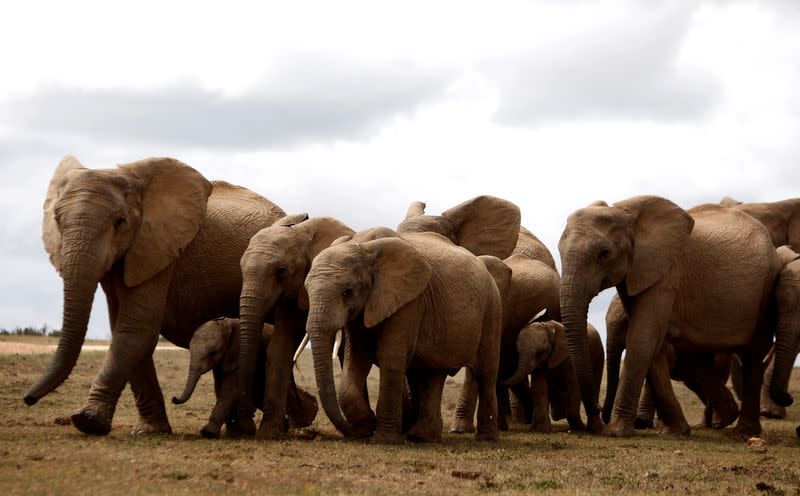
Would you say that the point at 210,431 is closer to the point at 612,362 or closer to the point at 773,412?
the point at 612,362

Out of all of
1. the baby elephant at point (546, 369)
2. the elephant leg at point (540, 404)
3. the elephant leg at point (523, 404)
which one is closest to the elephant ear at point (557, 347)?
the baby elephant at point (546, 369)

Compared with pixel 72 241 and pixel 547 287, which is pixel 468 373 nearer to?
pixel 547 287

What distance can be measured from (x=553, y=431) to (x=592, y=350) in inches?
71.3

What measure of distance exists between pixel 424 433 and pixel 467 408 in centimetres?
319

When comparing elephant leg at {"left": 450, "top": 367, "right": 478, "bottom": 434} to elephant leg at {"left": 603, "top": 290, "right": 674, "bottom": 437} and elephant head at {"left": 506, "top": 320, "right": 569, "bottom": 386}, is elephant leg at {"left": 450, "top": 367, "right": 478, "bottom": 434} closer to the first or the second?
elephant head at {"left": 506, "top": 320, "right": 569, "bottom": 386}

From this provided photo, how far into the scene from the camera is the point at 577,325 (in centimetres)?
1834

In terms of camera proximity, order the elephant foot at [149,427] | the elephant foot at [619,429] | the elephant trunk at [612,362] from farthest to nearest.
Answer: the elephant trunk at [612,362], the elephant foot at [619,429], the elephant foot at [149,427]

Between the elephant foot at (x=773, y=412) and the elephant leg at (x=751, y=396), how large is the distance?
4.64m

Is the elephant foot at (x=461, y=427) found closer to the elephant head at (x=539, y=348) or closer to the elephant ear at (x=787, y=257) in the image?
the elephant head at (x=539, y=348)

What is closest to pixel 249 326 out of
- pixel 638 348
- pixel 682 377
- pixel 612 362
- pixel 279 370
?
pixel 279 370

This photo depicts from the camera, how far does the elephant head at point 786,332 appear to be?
19.6 m

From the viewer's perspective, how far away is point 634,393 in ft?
61.5

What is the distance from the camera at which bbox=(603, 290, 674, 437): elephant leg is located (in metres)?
18.7

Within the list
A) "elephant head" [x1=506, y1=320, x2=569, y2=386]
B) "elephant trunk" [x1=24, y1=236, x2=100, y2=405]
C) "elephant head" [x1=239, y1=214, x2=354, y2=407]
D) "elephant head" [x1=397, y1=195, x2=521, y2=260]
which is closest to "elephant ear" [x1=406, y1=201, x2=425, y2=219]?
"elephant head" [x1=397, y1=195, x2=521, y2=260]
